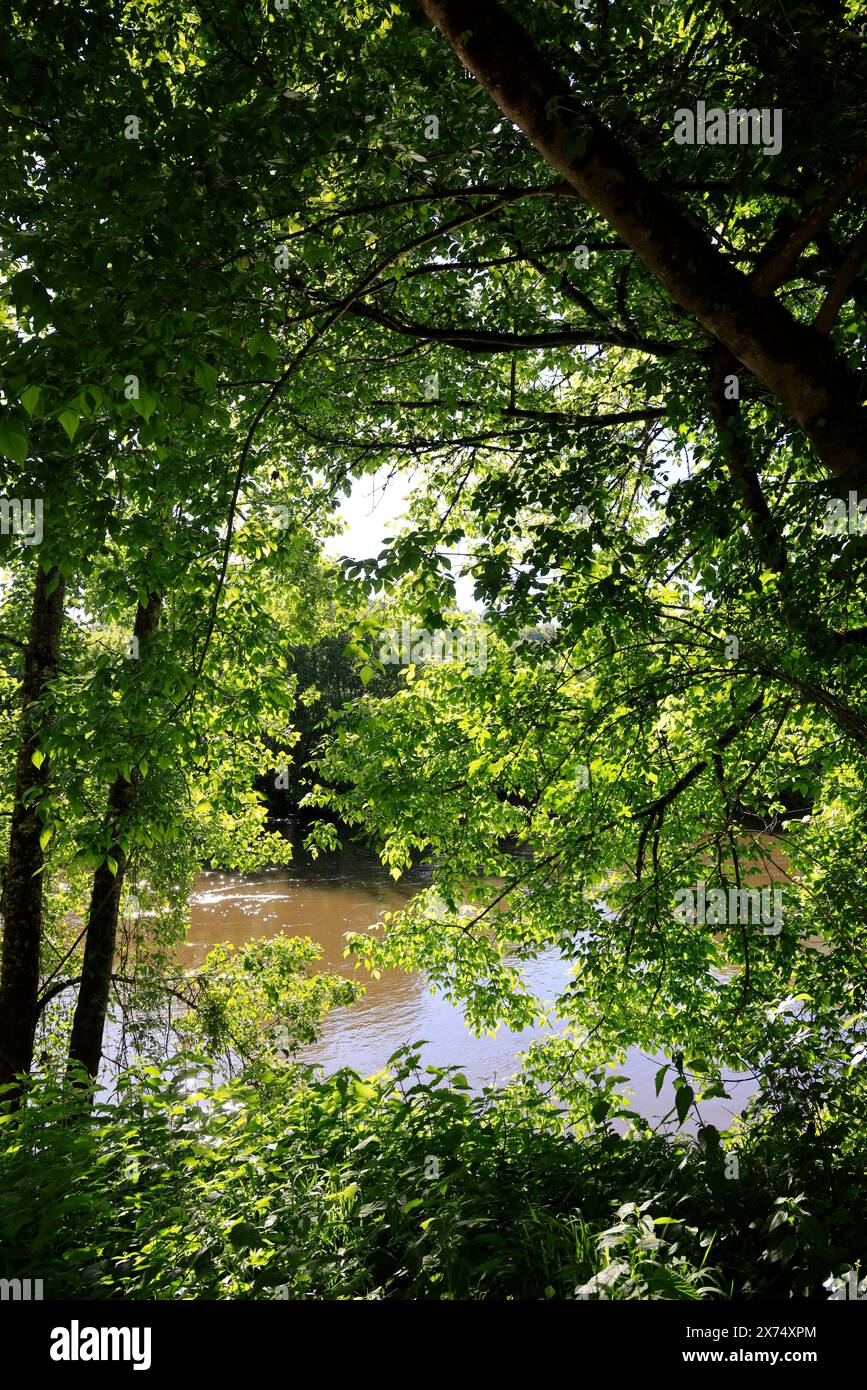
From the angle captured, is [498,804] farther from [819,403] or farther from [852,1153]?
[819,403]

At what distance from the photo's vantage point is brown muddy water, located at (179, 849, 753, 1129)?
42.5 feet

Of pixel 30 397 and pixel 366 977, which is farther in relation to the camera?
pixel 366 977

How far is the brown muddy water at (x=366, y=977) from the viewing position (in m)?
12.9

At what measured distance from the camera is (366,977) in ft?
57.9

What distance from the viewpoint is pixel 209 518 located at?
577 centimetres

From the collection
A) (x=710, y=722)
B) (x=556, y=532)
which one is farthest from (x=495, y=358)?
(x=710, y=722)

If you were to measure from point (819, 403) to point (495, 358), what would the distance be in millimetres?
4812
